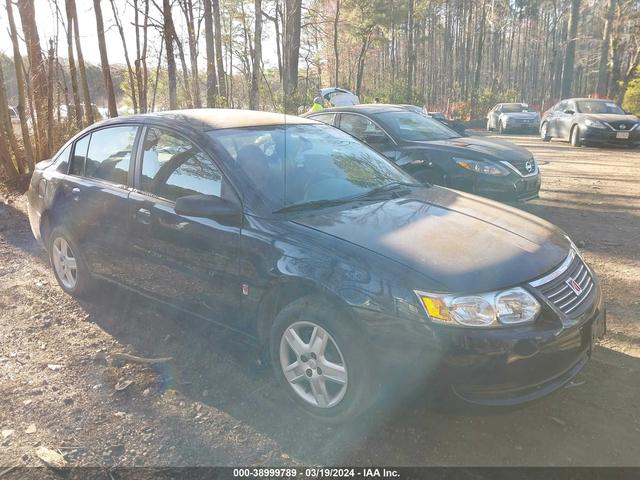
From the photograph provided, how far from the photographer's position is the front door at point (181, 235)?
320 centimetres

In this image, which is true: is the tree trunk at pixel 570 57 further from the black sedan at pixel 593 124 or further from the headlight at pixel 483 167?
the headlight at pixel 483 167

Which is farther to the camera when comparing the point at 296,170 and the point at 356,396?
the point at 296,170

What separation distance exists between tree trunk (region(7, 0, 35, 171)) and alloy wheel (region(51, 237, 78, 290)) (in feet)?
18.1

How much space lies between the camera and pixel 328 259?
2725mm

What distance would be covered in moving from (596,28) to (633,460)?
175 ft

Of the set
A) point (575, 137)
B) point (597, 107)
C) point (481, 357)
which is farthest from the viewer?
point (597, 107)

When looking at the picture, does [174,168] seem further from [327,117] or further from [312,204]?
[327,117]

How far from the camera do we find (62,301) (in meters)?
4.66

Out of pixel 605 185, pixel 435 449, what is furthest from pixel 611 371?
pixel 605 185

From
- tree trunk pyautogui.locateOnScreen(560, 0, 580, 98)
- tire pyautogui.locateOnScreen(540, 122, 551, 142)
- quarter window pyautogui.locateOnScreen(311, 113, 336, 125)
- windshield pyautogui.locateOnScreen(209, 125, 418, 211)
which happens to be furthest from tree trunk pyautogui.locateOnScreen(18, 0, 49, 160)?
tree trunk pyautogui.locateOnScreen(560, 0, 580, 98)

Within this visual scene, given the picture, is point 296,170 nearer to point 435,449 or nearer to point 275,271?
point 275,271

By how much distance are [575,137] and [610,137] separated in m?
1.20

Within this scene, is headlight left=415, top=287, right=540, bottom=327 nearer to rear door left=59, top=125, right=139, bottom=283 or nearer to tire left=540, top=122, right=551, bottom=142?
rear door left=59, top=125, right=139, bottom=283

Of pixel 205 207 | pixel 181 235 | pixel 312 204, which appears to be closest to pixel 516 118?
pixel 312 204
